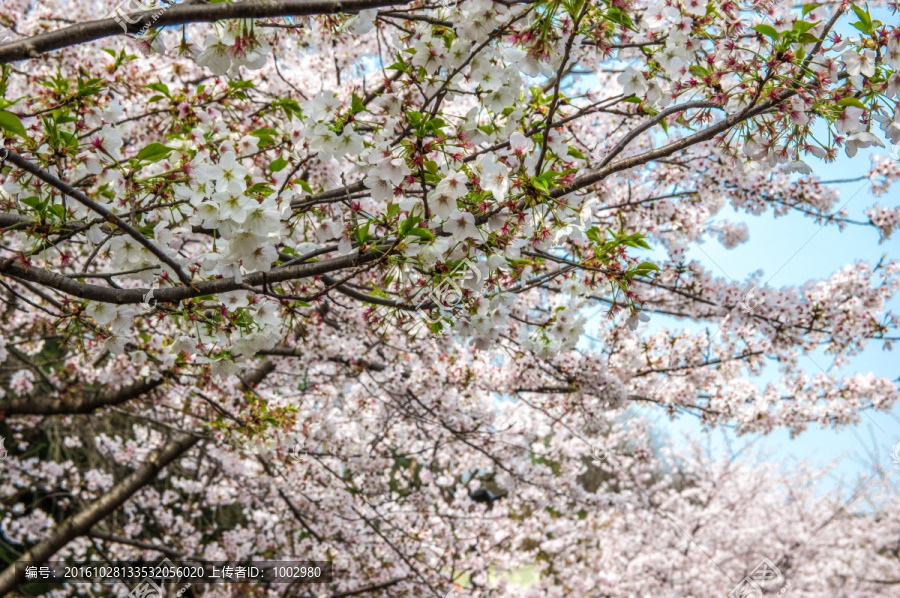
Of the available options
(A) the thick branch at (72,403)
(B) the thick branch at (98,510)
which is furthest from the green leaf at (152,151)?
(B) the thick branch at (98,510)

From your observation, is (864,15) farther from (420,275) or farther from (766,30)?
(420,275)

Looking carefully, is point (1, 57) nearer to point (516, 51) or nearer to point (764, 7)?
point (516, 51)

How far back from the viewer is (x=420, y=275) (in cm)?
185

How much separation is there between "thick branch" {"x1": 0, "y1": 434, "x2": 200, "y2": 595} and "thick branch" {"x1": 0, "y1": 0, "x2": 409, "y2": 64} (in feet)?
9.63

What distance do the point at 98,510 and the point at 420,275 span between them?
3.37 metres

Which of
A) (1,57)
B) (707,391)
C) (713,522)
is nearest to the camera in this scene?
(1,57)

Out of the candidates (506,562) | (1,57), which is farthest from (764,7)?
(506,562)

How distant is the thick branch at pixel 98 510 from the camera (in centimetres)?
356

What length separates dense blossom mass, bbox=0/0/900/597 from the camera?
1.42 meters

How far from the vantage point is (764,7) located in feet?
5.70

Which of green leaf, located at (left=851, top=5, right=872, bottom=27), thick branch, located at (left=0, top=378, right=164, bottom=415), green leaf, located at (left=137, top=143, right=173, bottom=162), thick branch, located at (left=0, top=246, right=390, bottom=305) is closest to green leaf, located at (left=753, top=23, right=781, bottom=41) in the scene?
green leaf, located at (left=851, top=5, right=872, bottom=27)

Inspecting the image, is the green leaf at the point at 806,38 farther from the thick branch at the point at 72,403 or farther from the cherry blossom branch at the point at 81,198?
the thick branch at the point at 72,403

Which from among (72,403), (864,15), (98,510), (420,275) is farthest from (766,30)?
(98,510)

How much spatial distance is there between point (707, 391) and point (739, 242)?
1172 mm
